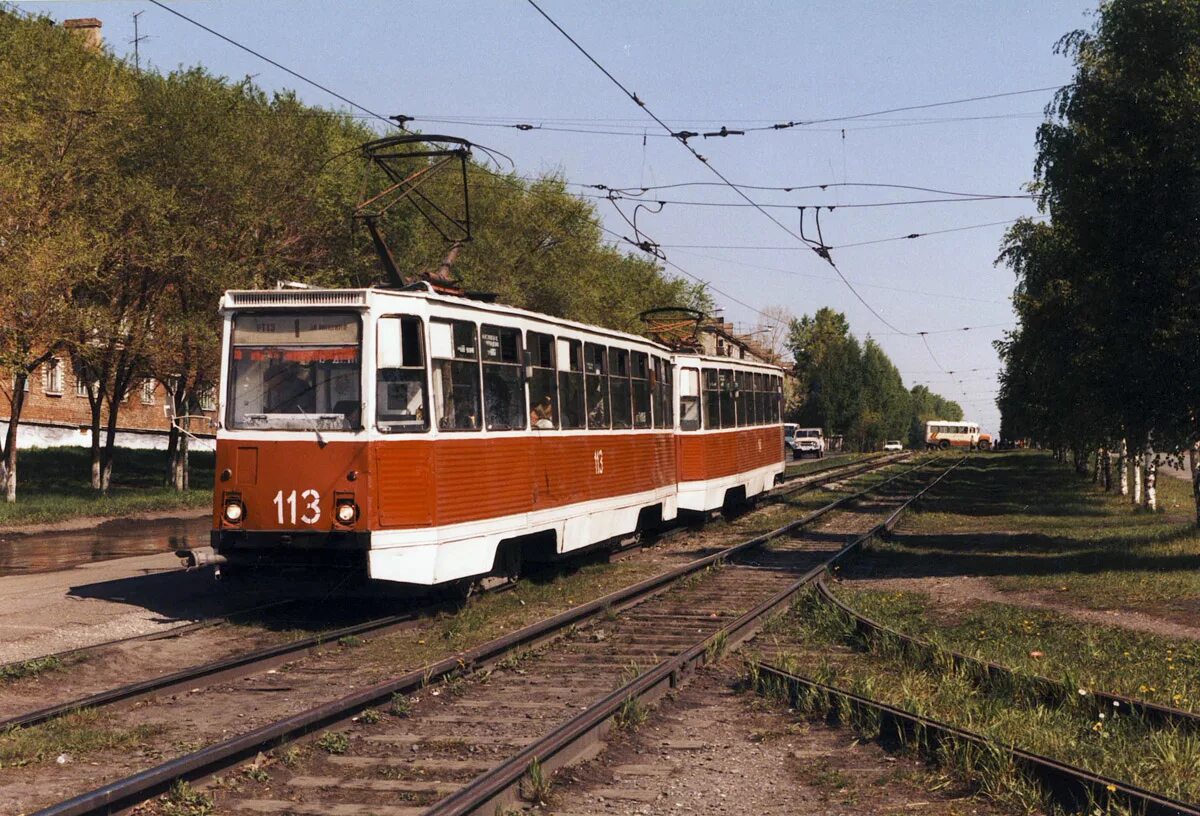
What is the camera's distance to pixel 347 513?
12070 mm

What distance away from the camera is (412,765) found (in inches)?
290

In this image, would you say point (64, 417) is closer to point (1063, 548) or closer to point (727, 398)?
point (727, 398)

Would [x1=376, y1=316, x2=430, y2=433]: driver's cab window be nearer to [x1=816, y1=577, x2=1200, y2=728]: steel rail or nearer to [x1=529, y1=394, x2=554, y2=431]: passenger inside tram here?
[x1=529, y1=394, x2=554, y2=431]: passenger inside tram

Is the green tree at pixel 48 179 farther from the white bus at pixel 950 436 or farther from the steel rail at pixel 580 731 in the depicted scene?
the white bus at pixel 950 436

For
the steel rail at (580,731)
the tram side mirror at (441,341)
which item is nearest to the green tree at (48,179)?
the tram side mirror at (441,341)

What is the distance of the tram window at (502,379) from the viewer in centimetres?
1376

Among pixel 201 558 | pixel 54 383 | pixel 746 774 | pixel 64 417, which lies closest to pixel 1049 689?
pixel 746 774

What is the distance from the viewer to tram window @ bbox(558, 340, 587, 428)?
52.2 ft

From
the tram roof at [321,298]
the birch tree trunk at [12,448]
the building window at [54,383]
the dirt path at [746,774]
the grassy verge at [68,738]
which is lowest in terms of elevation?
the dirt path at [746,774]

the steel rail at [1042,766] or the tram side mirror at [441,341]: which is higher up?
the tram side mirror at [441,341]

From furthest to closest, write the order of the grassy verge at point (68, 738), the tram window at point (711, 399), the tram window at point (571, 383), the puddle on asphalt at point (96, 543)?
the tram window at point (711, 399) → the puddle on asphalt at point (96, 543) → the tram window at point (571, 383) → the grassy verge at point (68, 738)

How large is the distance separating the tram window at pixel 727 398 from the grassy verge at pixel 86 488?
12.9 meters

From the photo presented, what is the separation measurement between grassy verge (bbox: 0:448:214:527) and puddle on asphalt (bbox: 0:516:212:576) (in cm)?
120

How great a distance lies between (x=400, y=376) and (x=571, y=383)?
13.4ft
